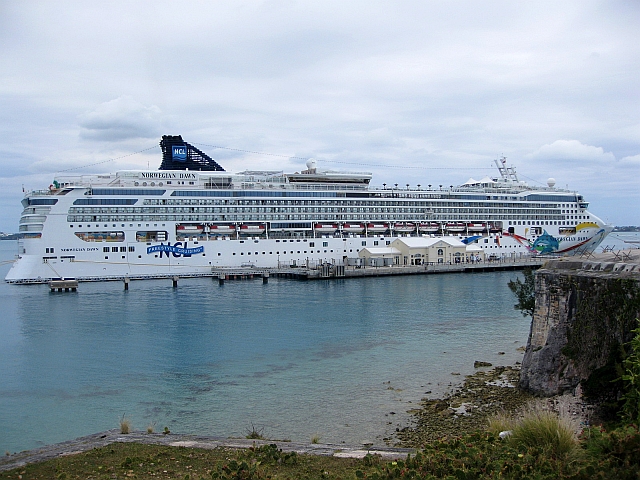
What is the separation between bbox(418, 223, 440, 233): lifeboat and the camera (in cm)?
5812

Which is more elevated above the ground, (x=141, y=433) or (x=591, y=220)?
(x=591, y=220)

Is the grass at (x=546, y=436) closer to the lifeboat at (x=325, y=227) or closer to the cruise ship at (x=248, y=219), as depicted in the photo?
the cruise ship at (x=248, y=219)

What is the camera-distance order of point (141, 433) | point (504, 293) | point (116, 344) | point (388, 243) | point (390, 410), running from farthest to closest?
1. point (388, 243)
2. point (504, 293)
3. point (116, 344)
4. point (390, 410)
5. point (141, 433)

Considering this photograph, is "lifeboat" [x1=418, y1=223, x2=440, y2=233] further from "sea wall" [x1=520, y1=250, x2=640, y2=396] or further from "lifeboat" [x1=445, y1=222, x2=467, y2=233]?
"sea wall" [x1=520, y1=250, x2=640, y2=396]

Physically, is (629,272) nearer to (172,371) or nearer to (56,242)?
(172,371)

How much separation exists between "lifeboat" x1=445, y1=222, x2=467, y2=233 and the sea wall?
43.1m

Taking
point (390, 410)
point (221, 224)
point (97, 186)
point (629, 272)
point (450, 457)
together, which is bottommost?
point (390, 410)

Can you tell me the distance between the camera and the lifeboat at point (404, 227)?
5703 centimetres

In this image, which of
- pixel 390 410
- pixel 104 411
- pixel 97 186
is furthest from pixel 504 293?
pixel 97 186

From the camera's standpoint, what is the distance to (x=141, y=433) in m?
11.7

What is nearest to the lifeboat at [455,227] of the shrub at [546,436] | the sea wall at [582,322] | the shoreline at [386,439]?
the shoreline at [386,439]

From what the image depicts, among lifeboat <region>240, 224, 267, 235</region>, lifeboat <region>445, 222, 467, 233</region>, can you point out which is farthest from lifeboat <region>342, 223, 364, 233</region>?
lifeboat <region>445, 222, 467, 233</region>

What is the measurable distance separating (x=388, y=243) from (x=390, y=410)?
41562 millimetres

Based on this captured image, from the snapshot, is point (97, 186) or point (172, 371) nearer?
point (172, 371)
